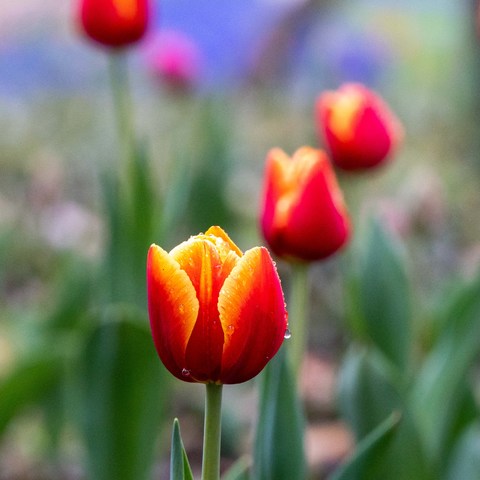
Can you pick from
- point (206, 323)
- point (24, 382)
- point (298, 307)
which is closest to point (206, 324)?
point (206, 323)

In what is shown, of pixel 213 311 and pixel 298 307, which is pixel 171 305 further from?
pixel 298 307

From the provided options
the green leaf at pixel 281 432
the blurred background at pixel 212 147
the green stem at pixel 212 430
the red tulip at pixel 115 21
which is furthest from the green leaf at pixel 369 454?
the red tulip at pixel 115 21

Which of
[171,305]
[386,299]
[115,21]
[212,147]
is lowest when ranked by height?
[386,299]

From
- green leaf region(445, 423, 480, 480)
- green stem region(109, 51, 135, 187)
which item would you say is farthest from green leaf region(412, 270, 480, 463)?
green stem region(109, 51, 135, 187)

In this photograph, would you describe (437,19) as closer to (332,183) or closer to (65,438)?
(65,438)

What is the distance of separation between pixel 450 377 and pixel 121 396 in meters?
0.40

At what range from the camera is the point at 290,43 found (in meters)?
4.67

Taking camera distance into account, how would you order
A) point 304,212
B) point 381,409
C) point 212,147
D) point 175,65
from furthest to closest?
1. point 175,65
2. point 212,147
3. point 381,409
4. point 304,212

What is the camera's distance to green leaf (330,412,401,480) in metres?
0.77

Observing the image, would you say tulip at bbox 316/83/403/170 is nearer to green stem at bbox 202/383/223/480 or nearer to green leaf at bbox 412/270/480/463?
green leaf at bbox 412/270/480/463

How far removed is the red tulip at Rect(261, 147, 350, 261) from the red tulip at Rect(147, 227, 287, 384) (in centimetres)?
31

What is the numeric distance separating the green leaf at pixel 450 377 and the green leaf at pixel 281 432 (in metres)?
0.33

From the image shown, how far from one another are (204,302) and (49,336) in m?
1.00

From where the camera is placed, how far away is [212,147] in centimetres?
228
